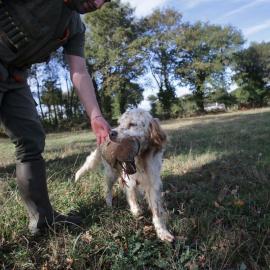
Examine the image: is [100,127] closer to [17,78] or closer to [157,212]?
[17,78]

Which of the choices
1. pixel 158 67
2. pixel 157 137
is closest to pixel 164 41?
pixel 158 67

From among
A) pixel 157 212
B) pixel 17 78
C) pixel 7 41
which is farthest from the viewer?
pixel 157 212

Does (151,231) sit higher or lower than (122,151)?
lower

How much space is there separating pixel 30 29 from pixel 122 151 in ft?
3.57

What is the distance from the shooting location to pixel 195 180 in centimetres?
346

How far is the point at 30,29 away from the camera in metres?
1.66

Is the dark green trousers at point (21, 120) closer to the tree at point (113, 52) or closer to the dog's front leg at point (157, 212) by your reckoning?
the dog's front leg at point (157, 212)

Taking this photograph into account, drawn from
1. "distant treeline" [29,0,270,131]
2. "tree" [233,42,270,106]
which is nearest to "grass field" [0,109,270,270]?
"distant treeline" [29,0,270,131]

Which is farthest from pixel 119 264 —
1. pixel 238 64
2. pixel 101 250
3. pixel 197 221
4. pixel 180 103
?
pixel 238 64

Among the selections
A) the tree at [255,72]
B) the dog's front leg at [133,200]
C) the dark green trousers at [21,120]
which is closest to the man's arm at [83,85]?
the dark green trousers at [21,120]

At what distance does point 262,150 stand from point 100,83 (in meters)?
25.2

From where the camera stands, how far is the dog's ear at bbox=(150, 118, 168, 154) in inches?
97.1

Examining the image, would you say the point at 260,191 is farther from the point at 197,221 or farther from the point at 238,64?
the point at 238,64

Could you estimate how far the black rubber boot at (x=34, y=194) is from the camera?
2.08m
